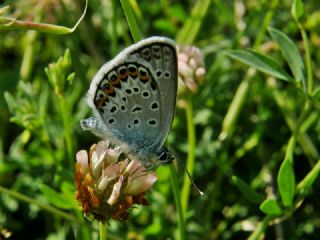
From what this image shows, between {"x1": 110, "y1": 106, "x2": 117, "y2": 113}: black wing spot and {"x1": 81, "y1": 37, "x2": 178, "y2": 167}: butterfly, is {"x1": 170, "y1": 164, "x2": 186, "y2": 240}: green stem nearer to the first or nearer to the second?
{"x1": 81, "y1": 37, "x2": 178, "y2": 167}: butterfly

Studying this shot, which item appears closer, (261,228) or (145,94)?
(145,94)

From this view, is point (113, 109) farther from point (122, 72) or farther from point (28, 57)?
point (28, 57)

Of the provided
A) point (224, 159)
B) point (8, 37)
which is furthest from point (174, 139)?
point (8, 37)

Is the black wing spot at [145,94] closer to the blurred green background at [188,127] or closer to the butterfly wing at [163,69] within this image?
the butterfly wing at [163,69]

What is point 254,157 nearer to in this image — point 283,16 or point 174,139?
point 174,139

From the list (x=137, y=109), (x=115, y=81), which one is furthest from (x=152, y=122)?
(x=115, y=81)
